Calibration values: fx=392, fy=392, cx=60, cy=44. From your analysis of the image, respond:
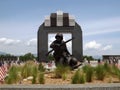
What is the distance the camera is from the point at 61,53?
18469mm

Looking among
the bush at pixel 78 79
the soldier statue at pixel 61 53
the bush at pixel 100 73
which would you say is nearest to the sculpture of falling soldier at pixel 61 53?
the soldier statue at pixel 61 53

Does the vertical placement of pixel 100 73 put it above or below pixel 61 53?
below

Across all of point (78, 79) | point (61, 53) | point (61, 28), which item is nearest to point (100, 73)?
point (78, 79)

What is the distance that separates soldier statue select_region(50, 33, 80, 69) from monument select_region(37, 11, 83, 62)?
2153 cm

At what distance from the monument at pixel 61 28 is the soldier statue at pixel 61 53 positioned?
21526 mm

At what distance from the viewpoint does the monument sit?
4019 centimetres

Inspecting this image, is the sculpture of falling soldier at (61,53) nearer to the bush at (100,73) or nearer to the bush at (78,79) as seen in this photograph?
the bush at (100,73)

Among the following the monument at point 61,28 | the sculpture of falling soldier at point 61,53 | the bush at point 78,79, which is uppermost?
the monument at point 61,28

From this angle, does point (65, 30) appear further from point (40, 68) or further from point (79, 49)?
point (40, 68)

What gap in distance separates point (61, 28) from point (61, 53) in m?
22.4

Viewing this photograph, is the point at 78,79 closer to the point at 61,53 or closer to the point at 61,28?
the point at 61,53

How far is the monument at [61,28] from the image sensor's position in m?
40.2

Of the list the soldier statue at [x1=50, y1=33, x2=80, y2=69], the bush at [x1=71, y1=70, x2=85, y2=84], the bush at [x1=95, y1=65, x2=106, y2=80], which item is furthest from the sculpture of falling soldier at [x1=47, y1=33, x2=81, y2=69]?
the bush at [x1=71, y1=70, x2=85, y2=84]

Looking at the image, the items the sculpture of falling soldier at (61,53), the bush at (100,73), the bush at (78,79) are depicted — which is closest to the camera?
the bush at (78,79)
